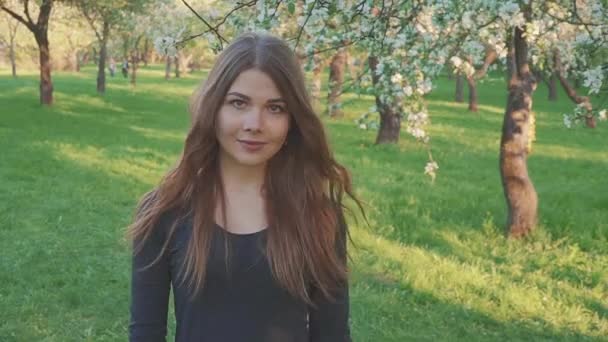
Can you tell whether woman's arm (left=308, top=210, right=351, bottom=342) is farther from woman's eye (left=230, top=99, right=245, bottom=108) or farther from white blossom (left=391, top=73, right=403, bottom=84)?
white blossom (left=391, top=73, right=403, bottom=84)

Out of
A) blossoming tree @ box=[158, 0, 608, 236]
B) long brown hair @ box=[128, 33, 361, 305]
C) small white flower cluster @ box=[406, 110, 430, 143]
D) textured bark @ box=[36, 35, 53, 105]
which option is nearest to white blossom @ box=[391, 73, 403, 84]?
blossoming tree @ box=[158, 0, 608, 236]

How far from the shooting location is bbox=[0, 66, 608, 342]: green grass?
538 cm

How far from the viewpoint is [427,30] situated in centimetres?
615

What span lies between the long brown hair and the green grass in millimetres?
1322

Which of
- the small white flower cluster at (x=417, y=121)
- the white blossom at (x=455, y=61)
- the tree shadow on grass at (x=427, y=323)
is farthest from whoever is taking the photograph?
the white blossom at (x=455, y=61)

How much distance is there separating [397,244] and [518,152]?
69.3 inches

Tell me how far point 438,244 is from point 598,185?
17.7ft

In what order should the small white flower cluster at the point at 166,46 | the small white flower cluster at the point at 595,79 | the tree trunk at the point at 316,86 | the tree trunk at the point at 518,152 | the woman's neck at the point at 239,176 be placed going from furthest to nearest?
the tree trunk at the point at 518,152 → the small white flower cluster at the point at 595,79 → the small white flower cluster at the point at 166,46 → the tree trunk at the point at 316,86 → the woman's neck at the point at 239,176

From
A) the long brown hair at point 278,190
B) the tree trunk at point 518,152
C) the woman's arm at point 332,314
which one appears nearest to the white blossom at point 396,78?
the tree trunk at point 518,152

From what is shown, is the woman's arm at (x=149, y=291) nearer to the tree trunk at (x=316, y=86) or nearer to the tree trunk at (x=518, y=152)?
the tree trunk at (x=316, y=86)

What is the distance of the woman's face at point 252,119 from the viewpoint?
191 cm

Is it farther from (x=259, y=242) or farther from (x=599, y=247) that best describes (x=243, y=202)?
(x=599, y=247)

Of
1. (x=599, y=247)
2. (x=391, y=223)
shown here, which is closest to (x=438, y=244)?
(x=391, y=223)

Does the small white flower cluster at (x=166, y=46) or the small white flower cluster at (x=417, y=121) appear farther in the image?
the small white flower cluster at (x=417, y=121)
